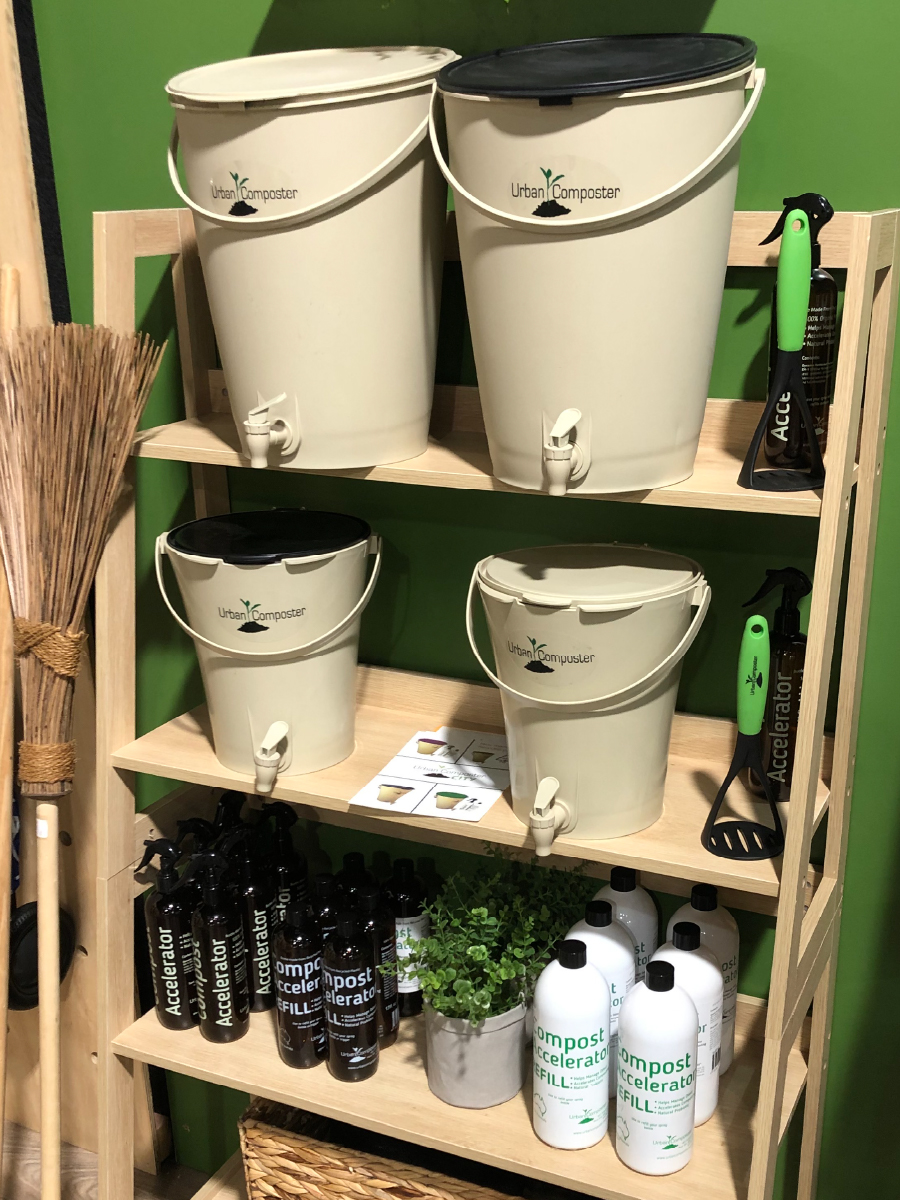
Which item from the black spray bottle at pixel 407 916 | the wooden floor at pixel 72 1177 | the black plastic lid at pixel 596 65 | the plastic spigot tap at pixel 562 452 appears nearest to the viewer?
the black plastic lid at pixel 596 65

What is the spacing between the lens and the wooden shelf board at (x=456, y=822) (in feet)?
4.01

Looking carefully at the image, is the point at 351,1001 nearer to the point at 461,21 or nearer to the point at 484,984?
the point at 484,984

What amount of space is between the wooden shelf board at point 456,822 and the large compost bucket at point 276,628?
0.04 meters

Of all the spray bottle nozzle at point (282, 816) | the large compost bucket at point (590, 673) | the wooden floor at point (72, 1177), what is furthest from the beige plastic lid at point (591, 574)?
the wooden floor at point (72, 1177)

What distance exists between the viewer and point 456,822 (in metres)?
1.29

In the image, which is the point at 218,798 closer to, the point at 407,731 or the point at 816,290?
the point at 407,731

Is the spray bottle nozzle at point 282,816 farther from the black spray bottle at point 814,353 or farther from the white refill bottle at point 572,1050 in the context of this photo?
the black spray bottle at point 814,353

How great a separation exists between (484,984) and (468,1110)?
0.51ft

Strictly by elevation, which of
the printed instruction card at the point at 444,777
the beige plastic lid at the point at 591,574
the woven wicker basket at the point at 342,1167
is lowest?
the woven wicker basket at the point at 342,1167

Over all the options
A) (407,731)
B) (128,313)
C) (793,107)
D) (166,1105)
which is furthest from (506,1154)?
(793,107)

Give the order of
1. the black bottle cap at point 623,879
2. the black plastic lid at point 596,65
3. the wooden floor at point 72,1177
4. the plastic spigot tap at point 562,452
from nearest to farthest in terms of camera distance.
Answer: the black plastic lid at point 596,65, the plastic spigot tap at point 562,452, the black bottle cap at point 623,879, the wooden floor at point 72,1177

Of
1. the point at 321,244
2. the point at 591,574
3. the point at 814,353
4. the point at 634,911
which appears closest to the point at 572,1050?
the point at 634,911

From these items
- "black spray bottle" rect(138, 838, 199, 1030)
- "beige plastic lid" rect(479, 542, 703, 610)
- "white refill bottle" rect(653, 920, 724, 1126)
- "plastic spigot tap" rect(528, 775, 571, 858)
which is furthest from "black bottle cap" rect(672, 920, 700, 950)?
"black spray bottle" rect(138, 838, 199, 1030)

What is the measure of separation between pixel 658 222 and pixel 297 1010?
1.04m
